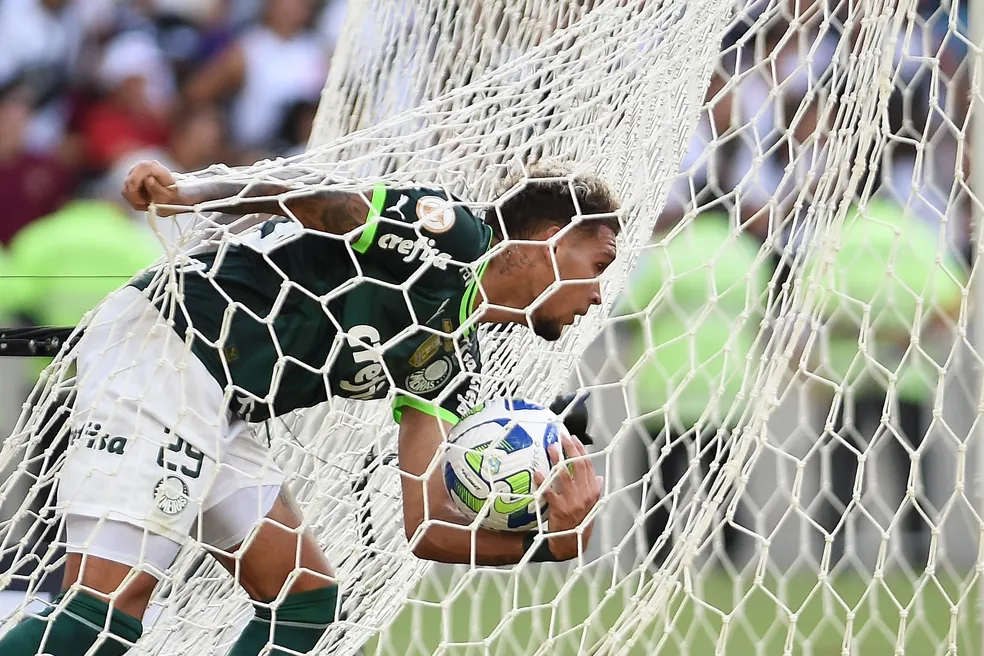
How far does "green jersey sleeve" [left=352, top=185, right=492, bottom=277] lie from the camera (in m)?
1.89

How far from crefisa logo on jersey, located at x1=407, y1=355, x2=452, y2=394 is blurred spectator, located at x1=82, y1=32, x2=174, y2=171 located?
2937mm

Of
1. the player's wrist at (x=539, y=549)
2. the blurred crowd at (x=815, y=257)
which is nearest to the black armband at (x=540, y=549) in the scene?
the player's wrist at (x=539, y=549)

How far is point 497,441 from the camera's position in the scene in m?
Result: 2.03

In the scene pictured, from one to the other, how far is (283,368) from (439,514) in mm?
334

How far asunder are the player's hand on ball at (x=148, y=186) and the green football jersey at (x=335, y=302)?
0.19 metres

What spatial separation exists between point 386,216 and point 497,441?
0.38 metres

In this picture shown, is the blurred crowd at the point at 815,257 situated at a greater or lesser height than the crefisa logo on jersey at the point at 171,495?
greater

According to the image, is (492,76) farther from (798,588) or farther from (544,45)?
(798,588)

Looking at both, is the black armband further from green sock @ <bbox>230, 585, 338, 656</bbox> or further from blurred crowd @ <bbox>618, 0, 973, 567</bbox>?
green sock @ <bbox>230, 585, 338, 656</bbox>

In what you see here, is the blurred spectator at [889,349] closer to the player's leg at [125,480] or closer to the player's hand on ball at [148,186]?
the player's leg at [125,480]

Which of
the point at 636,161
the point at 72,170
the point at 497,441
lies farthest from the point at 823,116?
the point at 72,170

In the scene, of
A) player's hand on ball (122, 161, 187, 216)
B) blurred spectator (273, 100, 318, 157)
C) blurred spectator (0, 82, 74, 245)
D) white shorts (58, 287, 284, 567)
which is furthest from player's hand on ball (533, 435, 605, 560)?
blurred spectator (0, 82, 74, 245)

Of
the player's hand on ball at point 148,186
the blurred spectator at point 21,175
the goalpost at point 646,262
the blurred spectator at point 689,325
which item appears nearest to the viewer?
the player's hand on ball at point 148,186

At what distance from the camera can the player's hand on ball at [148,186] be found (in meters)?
1.72
